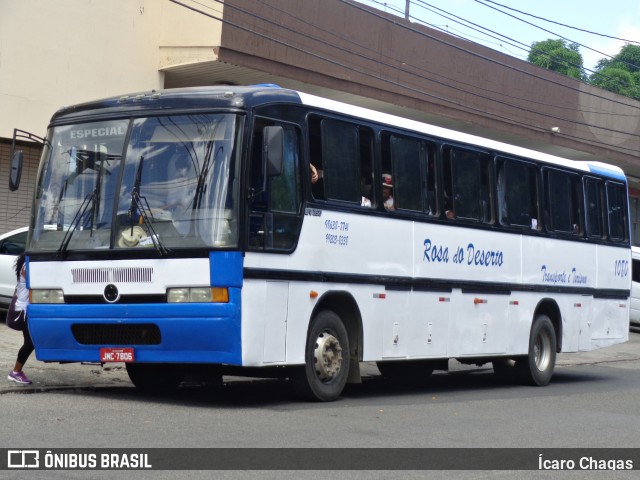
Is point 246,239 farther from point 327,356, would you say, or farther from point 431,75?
point 431,75

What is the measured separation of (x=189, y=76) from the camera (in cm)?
2405

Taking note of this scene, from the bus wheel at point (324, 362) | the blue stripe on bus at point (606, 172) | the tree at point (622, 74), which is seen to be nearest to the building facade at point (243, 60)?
the blue stripe on bus at point (606, 172)

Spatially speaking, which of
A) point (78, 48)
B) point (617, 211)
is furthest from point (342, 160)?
point (78, 48)

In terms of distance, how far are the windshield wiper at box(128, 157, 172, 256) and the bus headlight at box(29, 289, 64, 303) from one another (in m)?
1.12

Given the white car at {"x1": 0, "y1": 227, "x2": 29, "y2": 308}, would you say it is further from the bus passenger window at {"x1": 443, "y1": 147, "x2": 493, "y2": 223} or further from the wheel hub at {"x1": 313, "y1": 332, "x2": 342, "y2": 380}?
the wheel hub at {"x1": 313, "y1": 332, "x2": 342, "y2": 380}

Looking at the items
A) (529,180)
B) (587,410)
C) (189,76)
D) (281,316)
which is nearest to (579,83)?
(189,76)

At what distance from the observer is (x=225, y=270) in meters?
10.8

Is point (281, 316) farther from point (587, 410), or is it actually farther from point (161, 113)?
point (587, 410)

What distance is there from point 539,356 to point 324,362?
579 centimetres

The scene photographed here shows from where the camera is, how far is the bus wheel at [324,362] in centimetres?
1192

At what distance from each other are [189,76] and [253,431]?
15.4 metres

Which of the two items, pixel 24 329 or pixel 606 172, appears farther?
pixel 606 172

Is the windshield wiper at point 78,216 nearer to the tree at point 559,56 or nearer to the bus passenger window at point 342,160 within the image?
the bus passenger window at point 342,160

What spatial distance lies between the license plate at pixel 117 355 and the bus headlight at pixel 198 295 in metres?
0.70
